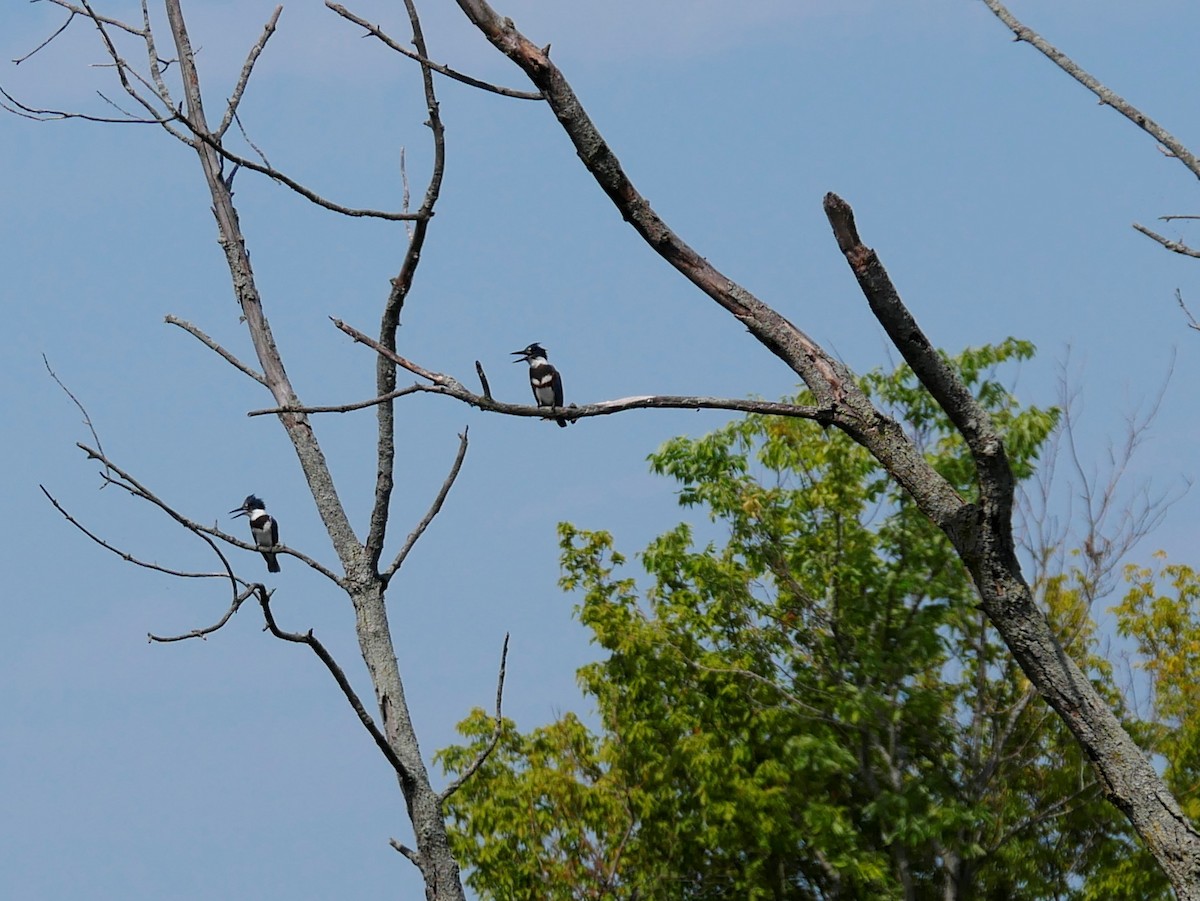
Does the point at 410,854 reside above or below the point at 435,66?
below

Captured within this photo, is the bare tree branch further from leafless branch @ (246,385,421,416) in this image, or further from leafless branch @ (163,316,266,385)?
leafless branch @ (163,316,266,385)

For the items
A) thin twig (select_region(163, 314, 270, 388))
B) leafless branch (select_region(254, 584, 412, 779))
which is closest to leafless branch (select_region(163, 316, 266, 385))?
thin twig (select_region(163, 314, 270, 388))

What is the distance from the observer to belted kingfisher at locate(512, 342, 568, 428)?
1540 cm

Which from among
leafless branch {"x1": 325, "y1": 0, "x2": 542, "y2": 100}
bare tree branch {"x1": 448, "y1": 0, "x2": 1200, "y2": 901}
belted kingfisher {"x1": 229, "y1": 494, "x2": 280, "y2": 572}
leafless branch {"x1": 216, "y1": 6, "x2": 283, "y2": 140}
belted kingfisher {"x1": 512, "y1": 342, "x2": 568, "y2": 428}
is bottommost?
bare tree branch {"x1": 448, "y1": 0, "x2": 1200, "y2": 901}

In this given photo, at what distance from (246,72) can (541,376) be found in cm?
647

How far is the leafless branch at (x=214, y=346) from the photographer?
336 inches

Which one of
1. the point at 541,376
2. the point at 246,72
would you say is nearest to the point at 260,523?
the point at 541,376

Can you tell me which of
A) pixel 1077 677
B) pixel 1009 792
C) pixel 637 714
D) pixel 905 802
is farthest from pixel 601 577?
pixel 1077 677

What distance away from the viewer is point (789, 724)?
75.0 feet

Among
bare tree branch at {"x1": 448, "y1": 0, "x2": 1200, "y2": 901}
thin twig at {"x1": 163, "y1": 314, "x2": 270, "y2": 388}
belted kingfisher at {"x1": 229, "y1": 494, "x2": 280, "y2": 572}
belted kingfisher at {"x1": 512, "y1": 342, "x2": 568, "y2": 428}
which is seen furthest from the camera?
belted kingfisher at {"x1": 229, "y1": 494, "x2": 280, "y2": 572}

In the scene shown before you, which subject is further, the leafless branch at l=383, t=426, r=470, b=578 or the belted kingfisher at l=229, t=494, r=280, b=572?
the belted kingfisher at l=229, t=494, r=280, b=572

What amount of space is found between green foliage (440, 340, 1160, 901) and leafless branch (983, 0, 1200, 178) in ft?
39.1

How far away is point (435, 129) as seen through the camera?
25.7 ft

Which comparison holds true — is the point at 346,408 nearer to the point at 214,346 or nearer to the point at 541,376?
the point at 214,346
